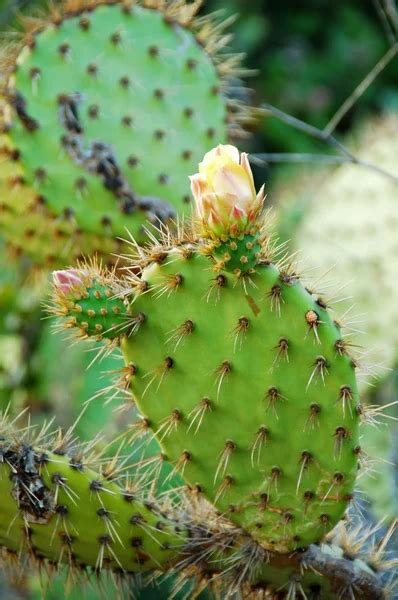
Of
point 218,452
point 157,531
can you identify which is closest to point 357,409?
point 218,452

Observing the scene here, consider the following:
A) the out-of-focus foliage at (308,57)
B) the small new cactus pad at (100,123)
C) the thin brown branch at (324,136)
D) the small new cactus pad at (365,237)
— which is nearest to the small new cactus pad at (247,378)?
the small new cactus pad at (100,123)

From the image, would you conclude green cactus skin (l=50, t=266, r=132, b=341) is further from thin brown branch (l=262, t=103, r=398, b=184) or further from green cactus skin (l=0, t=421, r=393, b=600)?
thin brown branch (l=262, t=103, r=398, b=184)

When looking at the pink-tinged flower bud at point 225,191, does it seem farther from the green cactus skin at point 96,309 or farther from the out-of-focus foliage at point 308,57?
the out-of-focus foliage at point 308,57

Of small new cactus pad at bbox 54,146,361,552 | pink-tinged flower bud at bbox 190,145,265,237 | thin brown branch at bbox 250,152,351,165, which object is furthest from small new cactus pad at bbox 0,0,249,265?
pink-tinged flower bud at bbox 190,145,265,237

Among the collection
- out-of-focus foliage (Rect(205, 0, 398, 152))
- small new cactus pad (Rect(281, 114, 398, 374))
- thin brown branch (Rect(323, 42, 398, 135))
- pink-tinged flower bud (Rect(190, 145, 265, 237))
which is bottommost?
out-of-focus foliage (Rect(205, 0, 398, 152))

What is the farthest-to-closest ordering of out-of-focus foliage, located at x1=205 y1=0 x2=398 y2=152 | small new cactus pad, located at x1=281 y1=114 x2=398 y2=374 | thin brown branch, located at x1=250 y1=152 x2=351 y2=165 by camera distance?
out-of-focus foliage, located at x1=205 y1=0 x2=398 y2=152 < small new cactus pad, located at x1=281 y1=114 x2=398 y2=374 < thin brown branch, located at x1=250 y1=152 x2=351 y2=165

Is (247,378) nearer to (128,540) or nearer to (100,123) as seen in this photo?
(128,540)
